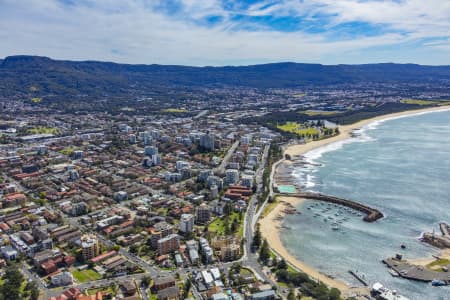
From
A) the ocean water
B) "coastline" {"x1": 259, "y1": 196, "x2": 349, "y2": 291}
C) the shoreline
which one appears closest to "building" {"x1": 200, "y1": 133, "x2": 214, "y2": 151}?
the shoreline

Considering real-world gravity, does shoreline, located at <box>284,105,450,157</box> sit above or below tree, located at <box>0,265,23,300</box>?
above

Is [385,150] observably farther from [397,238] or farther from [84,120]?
[84,120]

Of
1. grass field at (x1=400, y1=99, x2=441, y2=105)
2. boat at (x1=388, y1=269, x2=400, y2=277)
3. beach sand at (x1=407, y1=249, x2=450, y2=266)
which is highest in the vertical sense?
grass field at (x1=400, y1=99, x2=441, y2=105)

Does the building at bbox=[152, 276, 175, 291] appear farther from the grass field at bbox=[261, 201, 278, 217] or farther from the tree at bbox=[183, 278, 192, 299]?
the grass field at bbox=[261, 201, 278, 217]

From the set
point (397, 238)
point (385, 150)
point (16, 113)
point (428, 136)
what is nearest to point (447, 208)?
point (397, 238)

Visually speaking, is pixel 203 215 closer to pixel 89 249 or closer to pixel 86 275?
pixel 89 249

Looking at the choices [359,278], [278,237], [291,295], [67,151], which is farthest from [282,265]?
[67,151]
